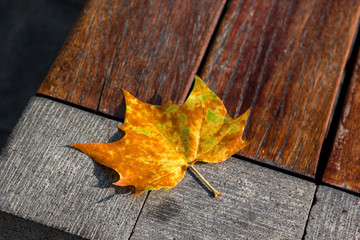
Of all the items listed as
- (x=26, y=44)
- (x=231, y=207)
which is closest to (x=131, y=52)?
A: (x=231, y=207)

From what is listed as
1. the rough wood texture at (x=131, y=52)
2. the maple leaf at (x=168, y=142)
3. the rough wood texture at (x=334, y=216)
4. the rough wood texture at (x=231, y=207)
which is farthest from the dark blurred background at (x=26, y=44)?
the rough wood texture at (x=334, y=216)

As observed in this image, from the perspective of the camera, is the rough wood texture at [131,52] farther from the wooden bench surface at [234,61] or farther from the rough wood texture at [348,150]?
the rough wood texture at [348,150]

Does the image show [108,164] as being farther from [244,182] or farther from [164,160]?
[244,182]

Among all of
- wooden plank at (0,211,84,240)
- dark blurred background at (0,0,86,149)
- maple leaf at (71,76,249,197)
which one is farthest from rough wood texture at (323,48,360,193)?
dark blurred background at (0,0,86,149)

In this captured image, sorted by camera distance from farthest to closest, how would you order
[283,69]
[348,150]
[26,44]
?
[26,44] < [283,69] < [348,150]

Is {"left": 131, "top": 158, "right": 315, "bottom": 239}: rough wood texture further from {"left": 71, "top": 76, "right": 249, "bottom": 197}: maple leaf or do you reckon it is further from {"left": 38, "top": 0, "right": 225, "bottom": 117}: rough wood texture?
{"left": 38, "top": 0, "right": 225, "bottom": 117}: rough wood texture

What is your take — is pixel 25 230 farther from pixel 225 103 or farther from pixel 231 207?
pixel 225 103
